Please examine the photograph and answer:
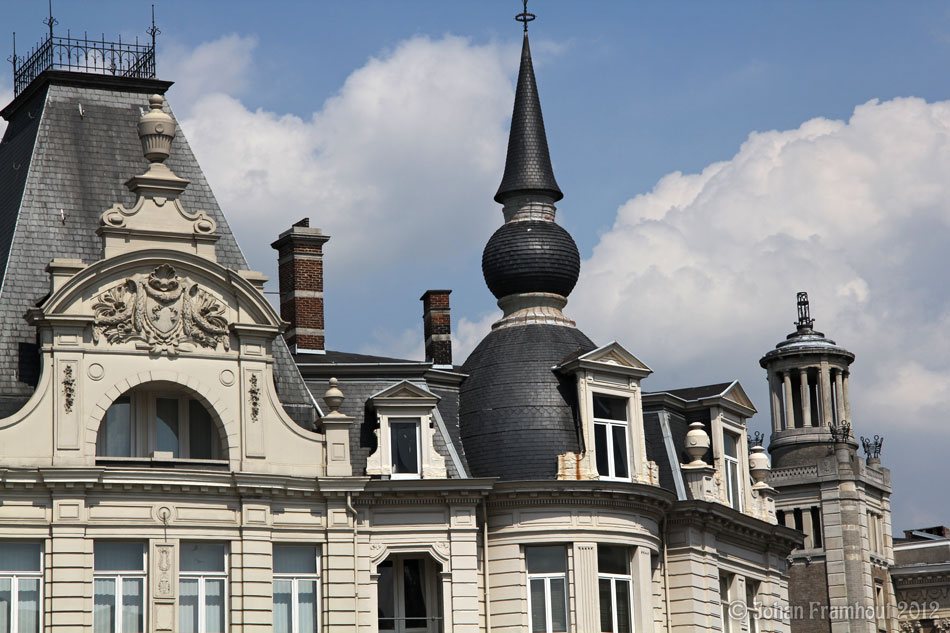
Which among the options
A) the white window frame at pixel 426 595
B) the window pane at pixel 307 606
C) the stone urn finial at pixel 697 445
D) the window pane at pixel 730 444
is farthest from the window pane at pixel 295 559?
the window pane at pixel 730 444

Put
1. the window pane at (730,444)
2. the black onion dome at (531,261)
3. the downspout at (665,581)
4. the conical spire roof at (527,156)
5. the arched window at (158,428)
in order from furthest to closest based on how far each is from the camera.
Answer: the window pane at (730,444) → the conical spire roof at (527,156) → the black onion dome at (531,261) → the downspout at (665,581) → the arched window at (158,428)

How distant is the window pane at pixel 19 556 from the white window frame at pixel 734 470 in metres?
21.3

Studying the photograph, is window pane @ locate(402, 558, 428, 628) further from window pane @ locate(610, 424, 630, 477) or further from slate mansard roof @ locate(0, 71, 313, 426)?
window pane @ locate(610, 424, 630, 477)

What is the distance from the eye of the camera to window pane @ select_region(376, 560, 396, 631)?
5144cm

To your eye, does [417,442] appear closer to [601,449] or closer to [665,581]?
[601,449]

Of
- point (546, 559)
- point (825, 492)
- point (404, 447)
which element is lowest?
point (546, 559)

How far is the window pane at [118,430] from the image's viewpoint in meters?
48.9

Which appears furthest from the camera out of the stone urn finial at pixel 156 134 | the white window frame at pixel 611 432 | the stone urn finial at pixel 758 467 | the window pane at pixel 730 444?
the stone urn finial at pixel 758 467

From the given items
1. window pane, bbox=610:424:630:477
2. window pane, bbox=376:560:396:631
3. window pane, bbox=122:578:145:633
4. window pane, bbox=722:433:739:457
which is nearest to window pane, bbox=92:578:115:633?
window pane, bbox=122:578:145:633

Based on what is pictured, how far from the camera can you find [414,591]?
5200cm

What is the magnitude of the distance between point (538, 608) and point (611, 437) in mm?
5361

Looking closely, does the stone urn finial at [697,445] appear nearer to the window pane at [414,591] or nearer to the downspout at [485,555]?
the downspout at [485,555]

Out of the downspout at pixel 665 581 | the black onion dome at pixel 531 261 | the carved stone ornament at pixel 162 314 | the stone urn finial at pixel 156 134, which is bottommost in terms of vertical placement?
the downspout at pixel 665 581

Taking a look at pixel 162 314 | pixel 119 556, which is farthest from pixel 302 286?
pixel 119 556
